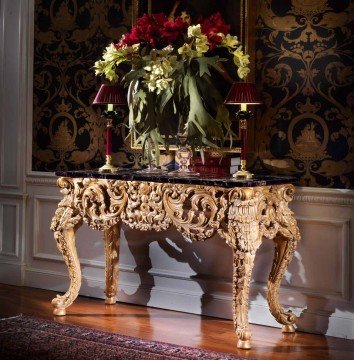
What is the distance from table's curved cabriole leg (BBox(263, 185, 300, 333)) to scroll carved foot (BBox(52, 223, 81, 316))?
1.06 m

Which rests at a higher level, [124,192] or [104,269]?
[124,192]

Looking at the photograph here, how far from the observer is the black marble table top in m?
3.49

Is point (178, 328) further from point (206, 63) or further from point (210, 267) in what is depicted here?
point (206, 63)

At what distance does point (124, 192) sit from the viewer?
3.91 meters

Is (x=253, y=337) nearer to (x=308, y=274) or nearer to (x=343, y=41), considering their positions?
(x=308, y=274)

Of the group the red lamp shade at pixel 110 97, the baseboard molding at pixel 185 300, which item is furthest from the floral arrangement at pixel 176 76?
the baseboard molding at pixel 185 300

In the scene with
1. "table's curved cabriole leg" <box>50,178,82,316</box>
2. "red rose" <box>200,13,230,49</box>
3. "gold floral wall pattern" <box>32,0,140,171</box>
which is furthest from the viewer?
"gold floral wall pattern" <box>32,0,140,171</box>

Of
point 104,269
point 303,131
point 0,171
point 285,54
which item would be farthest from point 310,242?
point 0,171

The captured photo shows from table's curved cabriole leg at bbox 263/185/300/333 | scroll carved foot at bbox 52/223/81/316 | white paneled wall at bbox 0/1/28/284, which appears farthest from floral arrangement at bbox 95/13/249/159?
white paneled wall at bbox 0/1/28/284

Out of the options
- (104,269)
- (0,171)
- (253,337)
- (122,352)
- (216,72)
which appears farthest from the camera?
(0,171)

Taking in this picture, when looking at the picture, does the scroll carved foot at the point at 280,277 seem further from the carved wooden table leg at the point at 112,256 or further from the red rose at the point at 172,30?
the red rose at the point at 172,30

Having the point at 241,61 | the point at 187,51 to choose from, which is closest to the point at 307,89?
the point at 241,61

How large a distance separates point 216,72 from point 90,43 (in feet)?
3.17

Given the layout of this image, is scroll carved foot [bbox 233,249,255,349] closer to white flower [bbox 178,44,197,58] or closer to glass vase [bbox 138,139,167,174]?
glass vase [bbox 138,139,167,174]
